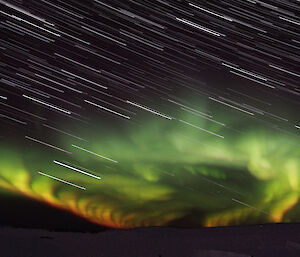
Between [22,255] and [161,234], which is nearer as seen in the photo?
[22,255]

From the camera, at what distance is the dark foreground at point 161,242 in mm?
5105

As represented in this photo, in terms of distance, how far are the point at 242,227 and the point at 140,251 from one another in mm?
1209

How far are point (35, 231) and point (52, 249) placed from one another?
0.29 m

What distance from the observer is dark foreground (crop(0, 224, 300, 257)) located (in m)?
5.11

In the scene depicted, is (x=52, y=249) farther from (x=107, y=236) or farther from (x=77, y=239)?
(x=107, y=236)

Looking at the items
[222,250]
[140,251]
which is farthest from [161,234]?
[222,250]

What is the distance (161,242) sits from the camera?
5.36 m

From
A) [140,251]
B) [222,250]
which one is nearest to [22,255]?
[140,251]

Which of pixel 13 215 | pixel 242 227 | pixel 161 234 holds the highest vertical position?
pixel 242 227

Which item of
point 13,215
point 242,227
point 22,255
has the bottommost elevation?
point 22,255

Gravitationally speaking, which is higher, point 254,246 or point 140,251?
point 254,246

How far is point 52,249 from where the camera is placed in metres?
5.14

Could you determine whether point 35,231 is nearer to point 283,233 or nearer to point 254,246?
point 254,246

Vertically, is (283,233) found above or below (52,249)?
above
